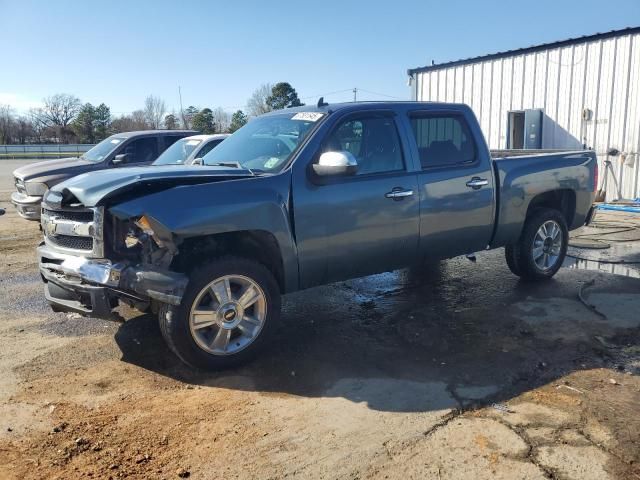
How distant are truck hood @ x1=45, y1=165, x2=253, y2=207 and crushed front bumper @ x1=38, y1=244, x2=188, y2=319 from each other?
460 mm

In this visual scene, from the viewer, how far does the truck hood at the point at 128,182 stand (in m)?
3.88

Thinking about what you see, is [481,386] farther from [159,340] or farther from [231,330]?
[159,340]

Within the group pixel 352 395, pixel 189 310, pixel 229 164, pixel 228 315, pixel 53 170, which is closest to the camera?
pixel 352 395

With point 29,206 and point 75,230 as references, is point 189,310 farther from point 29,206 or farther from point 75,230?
point 29,206

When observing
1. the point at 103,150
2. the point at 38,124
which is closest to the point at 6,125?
the point at 38,124

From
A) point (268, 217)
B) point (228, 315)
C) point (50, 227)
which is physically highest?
point (268, 217)

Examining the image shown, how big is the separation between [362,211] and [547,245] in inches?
121

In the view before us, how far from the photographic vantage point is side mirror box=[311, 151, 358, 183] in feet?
14.1

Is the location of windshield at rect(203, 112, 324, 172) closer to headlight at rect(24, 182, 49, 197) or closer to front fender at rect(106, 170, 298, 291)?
front fender at rect(106, 170, 298, 291)

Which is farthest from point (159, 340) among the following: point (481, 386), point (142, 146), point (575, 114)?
point (575, 114)

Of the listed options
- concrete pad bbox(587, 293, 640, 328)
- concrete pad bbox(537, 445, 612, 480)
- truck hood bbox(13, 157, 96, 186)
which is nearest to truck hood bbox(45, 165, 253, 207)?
concrete pad bbox(537, 445, 612, 480)

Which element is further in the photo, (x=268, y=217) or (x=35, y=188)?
(x=35, y=188)

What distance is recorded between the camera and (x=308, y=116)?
495cm

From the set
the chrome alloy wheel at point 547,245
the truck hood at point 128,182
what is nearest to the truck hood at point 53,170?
the truck hood at point 128,182
